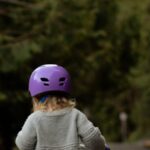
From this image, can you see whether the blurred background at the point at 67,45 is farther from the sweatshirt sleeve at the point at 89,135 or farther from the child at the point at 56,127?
the sweatshirt sleeve at the point at 89,135

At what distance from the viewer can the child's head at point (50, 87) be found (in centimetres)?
436

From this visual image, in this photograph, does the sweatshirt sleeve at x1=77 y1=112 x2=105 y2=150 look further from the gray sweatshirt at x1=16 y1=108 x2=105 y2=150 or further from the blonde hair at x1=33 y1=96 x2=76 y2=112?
the blonde hair at x1=33 y1=96 x2=76 y2=112

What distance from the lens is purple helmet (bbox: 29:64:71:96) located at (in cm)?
439

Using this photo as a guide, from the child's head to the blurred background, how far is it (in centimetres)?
1066

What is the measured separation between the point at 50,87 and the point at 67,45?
1362cm

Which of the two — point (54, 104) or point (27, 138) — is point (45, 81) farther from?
point (27, 138)

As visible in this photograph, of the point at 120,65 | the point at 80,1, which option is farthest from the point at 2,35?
the point at 120,65

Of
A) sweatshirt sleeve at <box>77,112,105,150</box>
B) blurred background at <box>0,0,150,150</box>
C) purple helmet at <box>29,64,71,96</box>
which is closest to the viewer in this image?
sweatshirt sleeve at <box>77,112,105,150</box>

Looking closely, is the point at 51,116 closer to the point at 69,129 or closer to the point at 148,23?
the point at 69,129

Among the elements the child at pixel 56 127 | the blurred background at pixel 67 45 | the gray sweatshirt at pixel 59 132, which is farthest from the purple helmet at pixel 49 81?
the blurred background at pixel 67 45

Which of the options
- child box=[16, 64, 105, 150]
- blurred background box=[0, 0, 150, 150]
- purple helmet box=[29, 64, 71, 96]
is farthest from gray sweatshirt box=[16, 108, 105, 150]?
blurred background box=[0, 0, 150, 150]

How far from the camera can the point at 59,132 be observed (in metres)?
4.32

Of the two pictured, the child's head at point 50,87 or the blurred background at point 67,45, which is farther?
the blurred background at point 67,45

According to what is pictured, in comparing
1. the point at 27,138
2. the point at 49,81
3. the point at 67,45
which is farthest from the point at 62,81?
the point at 67,45
